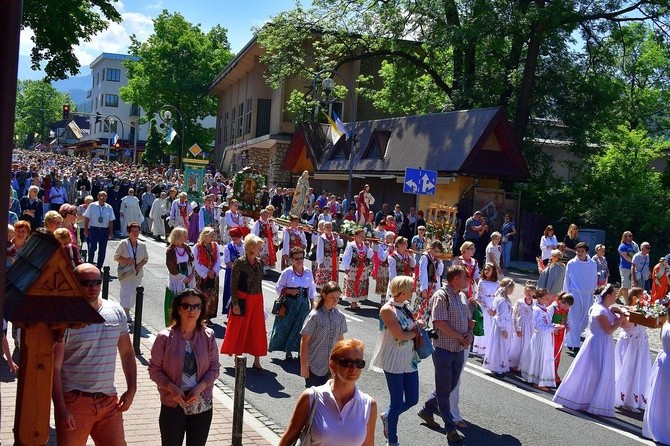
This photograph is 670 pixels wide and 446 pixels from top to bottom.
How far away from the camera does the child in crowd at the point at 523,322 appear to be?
38.9 feet

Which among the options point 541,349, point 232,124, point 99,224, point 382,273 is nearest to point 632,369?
point 541,349

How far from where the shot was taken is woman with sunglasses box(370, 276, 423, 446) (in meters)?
7.90

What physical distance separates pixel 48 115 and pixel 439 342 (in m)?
146

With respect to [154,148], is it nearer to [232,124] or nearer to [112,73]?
[232,124]

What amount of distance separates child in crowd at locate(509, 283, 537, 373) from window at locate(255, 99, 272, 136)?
1525 inches

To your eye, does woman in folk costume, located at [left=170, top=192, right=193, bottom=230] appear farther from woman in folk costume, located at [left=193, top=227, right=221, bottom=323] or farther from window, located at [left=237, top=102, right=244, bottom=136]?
window, located at [left=237, top=102, right=244, bottom=136]

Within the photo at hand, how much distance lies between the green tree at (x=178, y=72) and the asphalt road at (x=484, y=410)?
53.4m

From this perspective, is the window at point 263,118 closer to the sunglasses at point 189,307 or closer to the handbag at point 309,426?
the sunglasses at point 189,307

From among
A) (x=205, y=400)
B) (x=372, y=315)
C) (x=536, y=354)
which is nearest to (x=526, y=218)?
(x=372, y=315)

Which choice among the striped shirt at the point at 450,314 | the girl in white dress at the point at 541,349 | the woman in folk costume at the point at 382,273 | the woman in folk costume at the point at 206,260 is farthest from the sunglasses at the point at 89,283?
the woman in folk costume at the point at 382,273

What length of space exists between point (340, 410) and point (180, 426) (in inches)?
64.0

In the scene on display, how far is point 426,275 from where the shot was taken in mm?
14516

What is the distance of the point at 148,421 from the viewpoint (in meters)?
7.90

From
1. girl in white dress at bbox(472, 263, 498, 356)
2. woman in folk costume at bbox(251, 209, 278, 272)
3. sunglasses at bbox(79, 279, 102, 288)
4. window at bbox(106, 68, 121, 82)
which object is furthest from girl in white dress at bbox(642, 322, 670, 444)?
window at bbox(106, 68, 121, 82)
